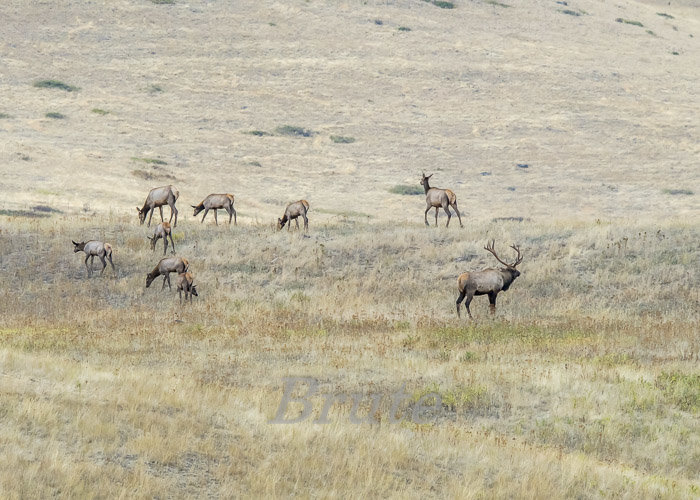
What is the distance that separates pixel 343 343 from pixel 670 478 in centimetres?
772

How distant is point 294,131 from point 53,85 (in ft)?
62.7

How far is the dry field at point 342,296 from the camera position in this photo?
11320mm

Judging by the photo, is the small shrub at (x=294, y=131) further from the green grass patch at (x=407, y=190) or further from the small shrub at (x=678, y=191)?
the small shrub at (x=678, y=191)

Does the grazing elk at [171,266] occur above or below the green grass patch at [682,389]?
below

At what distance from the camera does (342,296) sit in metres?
24.6

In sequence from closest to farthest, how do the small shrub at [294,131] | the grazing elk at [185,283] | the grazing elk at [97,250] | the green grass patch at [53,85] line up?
the grazing elk at [185,283] < the grazing elk at [97,250] < the small shrub at [294,131] < the green grass patch at [53,85]

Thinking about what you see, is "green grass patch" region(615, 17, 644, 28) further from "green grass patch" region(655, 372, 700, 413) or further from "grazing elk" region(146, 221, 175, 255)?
"green grass patch" region(655, 372, 700, 413)

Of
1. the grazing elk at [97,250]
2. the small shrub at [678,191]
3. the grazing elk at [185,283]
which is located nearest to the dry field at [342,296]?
the small shrub at [678,191]

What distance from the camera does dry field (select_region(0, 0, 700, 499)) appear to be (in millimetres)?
11320

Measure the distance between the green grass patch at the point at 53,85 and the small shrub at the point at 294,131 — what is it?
54.3 ft

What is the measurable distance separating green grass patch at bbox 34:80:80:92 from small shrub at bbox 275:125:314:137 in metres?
16.6

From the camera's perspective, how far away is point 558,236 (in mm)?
28188

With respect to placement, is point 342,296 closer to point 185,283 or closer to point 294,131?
point 185,283

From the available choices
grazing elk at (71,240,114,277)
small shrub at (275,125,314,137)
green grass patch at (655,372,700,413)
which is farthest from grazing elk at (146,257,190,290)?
small shrub at (275,125,314,137)
